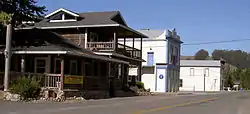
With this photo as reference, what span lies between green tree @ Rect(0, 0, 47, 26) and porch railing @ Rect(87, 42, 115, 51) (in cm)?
874

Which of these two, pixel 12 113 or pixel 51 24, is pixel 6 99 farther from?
pixel 51 24

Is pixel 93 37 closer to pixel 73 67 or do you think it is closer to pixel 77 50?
pixel 73 67

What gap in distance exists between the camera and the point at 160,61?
61188 millimetres

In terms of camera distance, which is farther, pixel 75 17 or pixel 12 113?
pixel 75 17

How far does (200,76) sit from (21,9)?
6158 cm

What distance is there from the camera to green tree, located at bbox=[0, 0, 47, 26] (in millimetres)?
29391

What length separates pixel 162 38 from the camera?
61219 millimetres

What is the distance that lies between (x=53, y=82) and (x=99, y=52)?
10051mm

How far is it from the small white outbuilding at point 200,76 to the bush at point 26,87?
60895 millimetres

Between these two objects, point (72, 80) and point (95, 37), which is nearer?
point (72, 80)

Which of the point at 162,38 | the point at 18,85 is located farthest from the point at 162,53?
the point at 18,85

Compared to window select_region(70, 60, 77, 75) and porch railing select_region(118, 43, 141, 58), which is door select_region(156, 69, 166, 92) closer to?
porch railing select_region(118, 43, 141, 58)

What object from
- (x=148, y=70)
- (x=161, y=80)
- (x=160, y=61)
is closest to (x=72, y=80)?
(x=161, y=80)

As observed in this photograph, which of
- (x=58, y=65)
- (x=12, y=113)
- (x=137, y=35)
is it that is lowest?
(x=12, y=113)
